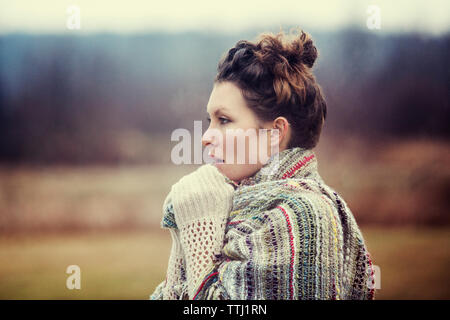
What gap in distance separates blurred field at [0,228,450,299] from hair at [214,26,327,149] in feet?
2.69

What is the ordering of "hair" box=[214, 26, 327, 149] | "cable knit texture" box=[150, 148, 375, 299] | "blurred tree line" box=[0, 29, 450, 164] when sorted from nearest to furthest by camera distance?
1. "cable knit texture" box=[150, 148, 375, 299]
2. "hair" box=[214, 26, 327, 149]
3. "blurred tree line" box=[0, 29, 450, 164]

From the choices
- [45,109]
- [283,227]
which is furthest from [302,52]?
[45,109]

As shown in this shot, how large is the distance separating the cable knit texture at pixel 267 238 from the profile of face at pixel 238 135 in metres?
0.05

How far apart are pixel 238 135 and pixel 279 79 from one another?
0.21 m

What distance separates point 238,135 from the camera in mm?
1367

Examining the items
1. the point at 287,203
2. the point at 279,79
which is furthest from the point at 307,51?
the point at 287,203

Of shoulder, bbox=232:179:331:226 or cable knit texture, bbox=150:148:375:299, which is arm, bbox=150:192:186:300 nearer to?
cable knit texture, bbox=150:148:375:299

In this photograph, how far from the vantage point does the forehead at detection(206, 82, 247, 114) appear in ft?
4.45

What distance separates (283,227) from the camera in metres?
1.23

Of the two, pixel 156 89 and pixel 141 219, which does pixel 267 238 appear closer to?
pixel 141 219

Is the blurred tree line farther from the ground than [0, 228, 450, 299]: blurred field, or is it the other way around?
the blurred tree line

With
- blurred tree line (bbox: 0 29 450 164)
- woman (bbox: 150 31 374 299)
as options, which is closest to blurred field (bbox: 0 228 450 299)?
blurred tree line (bbox: 0 29 450 164)

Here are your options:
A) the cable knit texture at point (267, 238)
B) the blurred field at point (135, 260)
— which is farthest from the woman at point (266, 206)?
the blurred field at point (135, 260)
